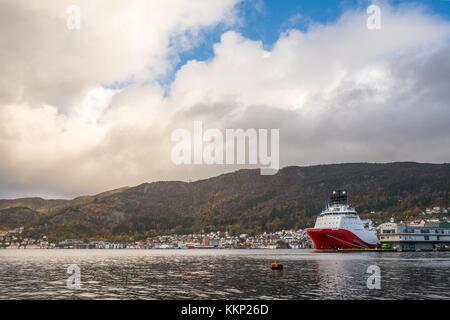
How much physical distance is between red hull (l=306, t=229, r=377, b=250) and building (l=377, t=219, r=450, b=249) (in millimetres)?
16116

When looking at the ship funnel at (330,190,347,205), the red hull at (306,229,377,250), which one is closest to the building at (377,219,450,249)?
the red hull at (306,229,377,250)

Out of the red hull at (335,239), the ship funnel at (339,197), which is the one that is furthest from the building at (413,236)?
the ship funnel at (339,197)

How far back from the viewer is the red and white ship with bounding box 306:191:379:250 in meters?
118

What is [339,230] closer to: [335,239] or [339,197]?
[335,239]

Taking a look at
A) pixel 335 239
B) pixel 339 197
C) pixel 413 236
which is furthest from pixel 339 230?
pixel 413 236

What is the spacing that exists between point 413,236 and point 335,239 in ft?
121

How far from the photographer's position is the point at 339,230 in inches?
4601

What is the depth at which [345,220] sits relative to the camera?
393ft

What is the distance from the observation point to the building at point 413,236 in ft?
437

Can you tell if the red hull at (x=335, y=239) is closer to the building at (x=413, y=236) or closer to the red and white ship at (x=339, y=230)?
the red and white ship at (x=339, y=230)

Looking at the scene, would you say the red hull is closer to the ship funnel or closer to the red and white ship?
the red and white ship

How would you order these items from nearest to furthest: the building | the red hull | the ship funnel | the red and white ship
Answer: the red hull < the red and white ship < the ship funnel < the building
